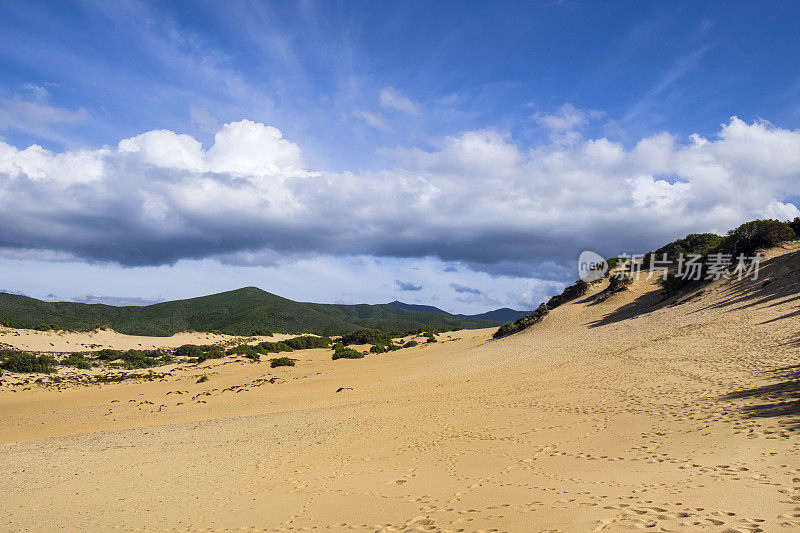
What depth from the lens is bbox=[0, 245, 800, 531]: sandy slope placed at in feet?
19.6

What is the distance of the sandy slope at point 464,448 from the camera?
19.6 ft

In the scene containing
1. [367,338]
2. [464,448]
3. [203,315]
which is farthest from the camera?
[203,315]

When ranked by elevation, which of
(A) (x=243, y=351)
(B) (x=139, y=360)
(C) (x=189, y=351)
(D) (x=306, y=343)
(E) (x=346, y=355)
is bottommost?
(B) (x=139, y=360)

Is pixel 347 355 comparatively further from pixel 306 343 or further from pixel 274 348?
pixel 274 348

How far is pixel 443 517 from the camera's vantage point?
5926 millimetres

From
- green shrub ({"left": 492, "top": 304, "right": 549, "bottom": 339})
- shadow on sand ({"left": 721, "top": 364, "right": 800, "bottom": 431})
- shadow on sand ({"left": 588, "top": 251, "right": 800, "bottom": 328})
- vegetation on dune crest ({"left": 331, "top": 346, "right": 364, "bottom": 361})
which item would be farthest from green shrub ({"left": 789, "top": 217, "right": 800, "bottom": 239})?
vegetation on dune crest ({"left": 331, "top": 346, "right": 364, "bottom": 361})

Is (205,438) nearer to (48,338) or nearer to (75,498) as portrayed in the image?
(75,498)

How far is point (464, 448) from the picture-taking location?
961cm

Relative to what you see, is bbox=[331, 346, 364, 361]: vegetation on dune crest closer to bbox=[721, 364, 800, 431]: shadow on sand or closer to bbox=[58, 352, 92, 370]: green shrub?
bbox=[58, 352, 92, 370]: green shrub

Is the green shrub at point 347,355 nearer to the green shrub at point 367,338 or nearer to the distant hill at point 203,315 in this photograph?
the green shrub at point 367,338

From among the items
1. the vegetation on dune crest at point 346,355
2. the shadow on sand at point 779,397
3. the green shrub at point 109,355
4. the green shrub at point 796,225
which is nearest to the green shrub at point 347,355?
the vegetation on dune crest at point 346,355

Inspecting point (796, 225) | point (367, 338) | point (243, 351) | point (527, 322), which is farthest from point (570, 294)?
point (243, 351)

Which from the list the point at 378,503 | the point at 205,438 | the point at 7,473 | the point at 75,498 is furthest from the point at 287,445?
the point at 7,473

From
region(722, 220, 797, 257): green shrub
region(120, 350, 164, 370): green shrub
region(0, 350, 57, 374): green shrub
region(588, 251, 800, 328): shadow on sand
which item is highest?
region(722, 220, 797, 257): green shrub
